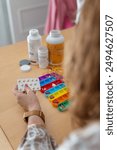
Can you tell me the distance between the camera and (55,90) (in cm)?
107

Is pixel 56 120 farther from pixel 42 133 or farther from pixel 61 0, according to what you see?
pixel 61 0

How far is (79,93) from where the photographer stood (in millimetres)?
563

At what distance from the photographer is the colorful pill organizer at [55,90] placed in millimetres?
1009

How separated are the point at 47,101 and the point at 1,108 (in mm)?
183

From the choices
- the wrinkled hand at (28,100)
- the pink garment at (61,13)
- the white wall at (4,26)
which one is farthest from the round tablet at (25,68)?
the white wall at (4,26)

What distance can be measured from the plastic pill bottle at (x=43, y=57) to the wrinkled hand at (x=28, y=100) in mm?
215

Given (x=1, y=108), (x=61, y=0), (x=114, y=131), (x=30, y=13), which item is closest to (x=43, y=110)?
(x=1, y=108)

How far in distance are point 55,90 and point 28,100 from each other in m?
0.13

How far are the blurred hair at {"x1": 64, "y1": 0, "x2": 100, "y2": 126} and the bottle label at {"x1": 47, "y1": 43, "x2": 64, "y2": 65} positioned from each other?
60 cm

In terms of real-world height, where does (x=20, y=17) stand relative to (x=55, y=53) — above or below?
above

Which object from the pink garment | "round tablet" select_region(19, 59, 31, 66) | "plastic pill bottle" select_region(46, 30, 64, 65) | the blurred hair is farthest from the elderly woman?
the pink garment

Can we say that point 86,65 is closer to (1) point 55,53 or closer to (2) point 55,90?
(2) point 55,90

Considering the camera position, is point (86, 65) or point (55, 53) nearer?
point (86, 65)

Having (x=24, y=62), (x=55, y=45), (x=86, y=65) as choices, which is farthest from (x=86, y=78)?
(x=24, y=62)
